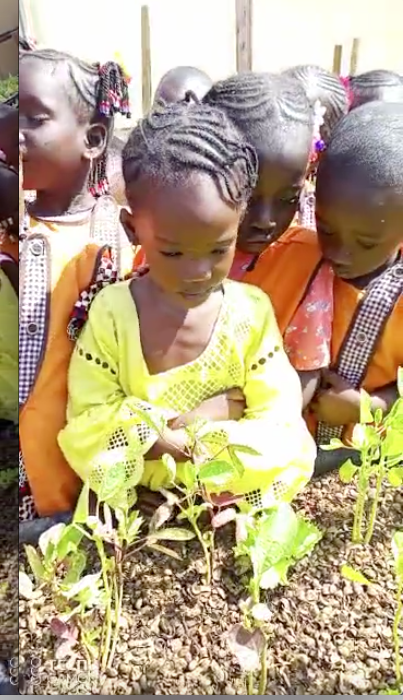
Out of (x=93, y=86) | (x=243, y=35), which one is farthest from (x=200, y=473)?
(x=243, y=35)

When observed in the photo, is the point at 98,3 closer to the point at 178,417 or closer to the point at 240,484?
the point at 178,417

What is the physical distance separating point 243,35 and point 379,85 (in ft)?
0.92

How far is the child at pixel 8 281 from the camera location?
5.50 ft

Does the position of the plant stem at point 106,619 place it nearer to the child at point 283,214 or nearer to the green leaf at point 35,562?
the green leaf at point 35,562

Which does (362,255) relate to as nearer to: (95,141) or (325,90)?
(325,90)

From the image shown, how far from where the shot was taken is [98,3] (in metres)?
1.54

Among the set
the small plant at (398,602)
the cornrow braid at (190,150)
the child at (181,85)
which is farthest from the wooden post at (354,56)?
the small plant at (398,602)

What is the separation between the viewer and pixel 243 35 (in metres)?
1.62

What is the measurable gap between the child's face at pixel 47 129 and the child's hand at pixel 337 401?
1.98 feet

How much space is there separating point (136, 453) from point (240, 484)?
194mm

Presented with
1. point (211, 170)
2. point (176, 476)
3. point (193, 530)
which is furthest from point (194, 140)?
point (193, 530)

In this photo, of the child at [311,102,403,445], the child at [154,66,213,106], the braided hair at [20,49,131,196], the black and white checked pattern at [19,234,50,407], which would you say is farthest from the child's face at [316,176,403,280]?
the black and white checked pattern at [19,234,50,407]

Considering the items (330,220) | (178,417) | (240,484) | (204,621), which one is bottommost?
(204,621)

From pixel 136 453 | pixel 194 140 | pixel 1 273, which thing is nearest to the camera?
pixel 194 140
